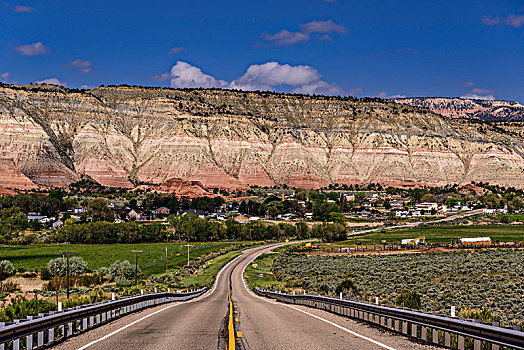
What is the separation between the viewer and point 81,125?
173 metres

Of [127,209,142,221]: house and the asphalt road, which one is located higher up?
[127,209,142,221]: house

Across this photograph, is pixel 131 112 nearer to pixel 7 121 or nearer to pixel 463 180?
pixel 7 121

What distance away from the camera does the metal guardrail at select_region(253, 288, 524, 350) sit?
8602 millimetres

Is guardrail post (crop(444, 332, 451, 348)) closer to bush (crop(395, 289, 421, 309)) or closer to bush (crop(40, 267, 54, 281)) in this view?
bush (crop(395, 289, 421, 309))

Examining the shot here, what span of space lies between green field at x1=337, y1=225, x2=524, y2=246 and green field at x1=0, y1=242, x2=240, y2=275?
26.9 meters

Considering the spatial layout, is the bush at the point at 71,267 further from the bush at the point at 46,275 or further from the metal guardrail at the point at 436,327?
the metal guardrail at the point at 436,327

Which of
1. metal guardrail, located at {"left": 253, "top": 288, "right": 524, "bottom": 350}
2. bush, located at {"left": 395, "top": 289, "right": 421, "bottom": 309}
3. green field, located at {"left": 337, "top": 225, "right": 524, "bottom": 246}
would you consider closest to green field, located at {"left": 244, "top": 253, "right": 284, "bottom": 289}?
green field, located at {"left": 337, "top": 225, "right": 524, "bottom": 246}

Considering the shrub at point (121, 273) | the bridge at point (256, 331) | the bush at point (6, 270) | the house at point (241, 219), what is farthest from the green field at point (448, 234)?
the bridge at point (256, 331)

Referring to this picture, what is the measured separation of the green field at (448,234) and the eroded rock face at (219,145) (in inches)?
2690

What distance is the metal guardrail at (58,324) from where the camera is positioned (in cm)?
966

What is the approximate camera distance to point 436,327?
1077 centimetres

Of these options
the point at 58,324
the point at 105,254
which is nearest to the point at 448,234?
the point at 105,254

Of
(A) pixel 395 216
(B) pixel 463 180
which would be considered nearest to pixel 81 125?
(A) pixel 395 216

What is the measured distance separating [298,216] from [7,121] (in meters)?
92.1
